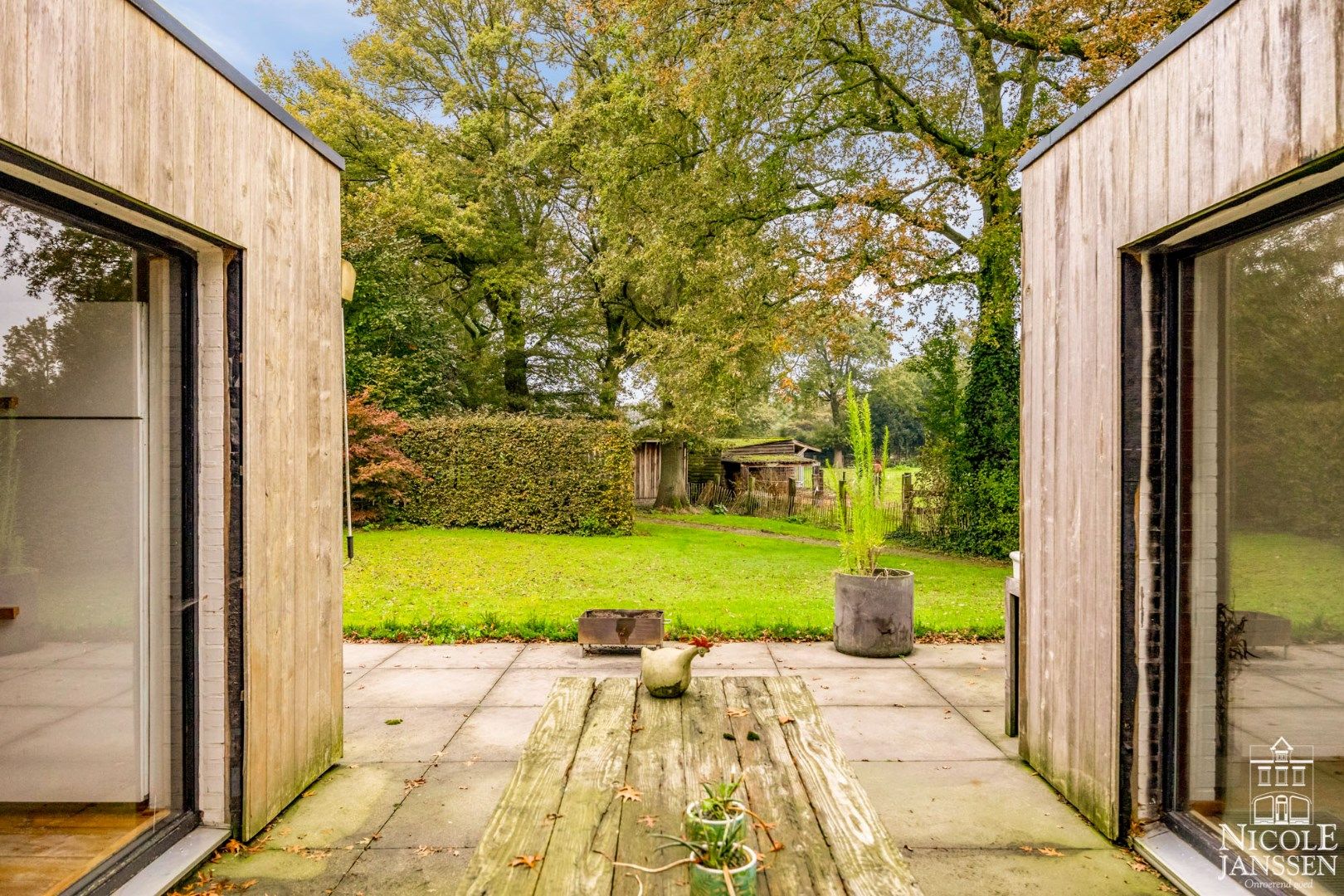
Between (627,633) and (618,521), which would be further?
(618,521)

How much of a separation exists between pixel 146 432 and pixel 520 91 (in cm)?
1759

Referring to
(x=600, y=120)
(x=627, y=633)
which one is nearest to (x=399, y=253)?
(x=600, y=120)

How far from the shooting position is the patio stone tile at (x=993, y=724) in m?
3.88

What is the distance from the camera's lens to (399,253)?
16.0 meters

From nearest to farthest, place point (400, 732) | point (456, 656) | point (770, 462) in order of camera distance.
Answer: point (400, 732)
point (456, 656)
point (770, 462)

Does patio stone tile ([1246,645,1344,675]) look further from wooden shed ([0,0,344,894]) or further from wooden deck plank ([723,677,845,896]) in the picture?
wooden shed ([0,0,344,894])

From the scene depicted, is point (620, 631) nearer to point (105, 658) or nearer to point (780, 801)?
point (105, 658)

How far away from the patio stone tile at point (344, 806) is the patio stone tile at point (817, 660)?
2.55 meters

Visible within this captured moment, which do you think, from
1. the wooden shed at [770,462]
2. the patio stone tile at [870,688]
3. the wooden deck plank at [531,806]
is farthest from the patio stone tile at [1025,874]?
the wooden shed at [770,462]

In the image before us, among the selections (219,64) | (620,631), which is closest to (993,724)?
(620,631)

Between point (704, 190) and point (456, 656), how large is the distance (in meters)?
8.39

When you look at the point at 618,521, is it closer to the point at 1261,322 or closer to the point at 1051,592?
the point at 1051,592

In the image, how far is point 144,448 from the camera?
2.69 meters

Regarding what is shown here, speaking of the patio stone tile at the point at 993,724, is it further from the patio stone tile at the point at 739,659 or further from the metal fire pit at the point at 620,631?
the metal fire pit at the point at 620,631
